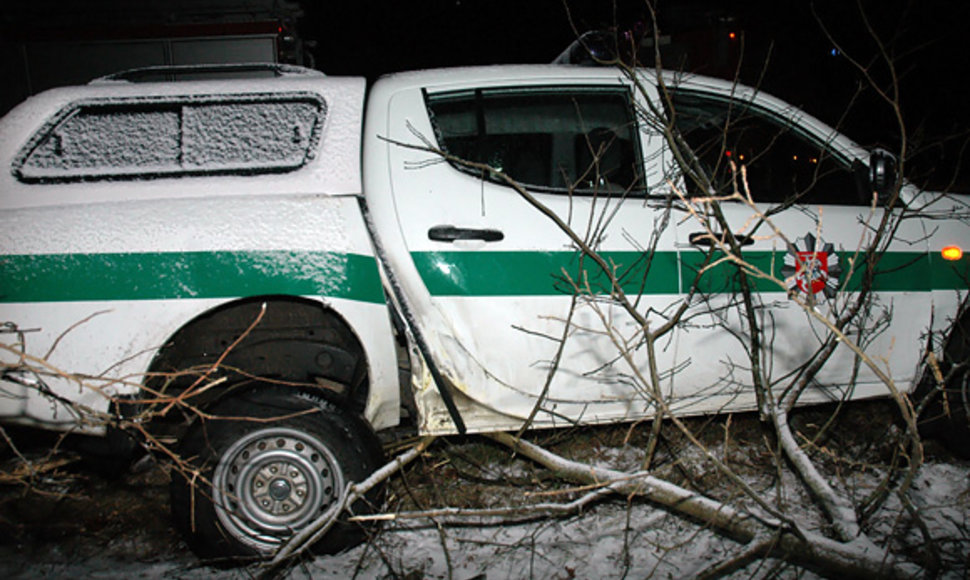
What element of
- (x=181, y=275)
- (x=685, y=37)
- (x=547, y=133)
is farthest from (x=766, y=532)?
(x=685, y=37)

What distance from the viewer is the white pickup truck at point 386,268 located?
7.22 feet

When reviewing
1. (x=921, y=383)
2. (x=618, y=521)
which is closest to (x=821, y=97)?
(x=921, y=383)

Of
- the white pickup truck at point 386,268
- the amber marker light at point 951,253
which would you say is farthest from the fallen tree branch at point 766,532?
the amber marker light at point 951,253

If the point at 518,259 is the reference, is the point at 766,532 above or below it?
below

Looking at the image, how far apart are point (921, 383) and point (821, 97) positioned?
17.2 m

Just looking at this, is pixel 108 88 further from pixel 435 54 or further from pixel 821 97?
pixel 435 54

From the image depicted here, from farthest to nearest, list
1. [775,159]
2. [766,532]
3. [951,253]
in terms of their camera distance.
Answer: [775,159], [951,253], [766,532]

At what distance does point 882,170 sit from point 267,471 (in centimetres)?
264

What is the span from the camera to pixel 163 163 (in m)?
2.36

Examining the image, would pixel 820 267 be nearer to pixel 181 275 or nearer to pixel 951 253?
pixel 951 253

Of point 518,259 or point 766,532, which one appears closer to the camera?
point 766,532

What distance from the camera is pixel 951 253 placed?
8.89ft

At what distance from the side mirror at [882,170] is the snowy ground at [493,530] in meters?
1.09

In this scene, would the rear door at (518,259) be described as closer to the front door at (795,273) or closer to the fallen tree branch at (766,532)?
the front door at (795,273)
